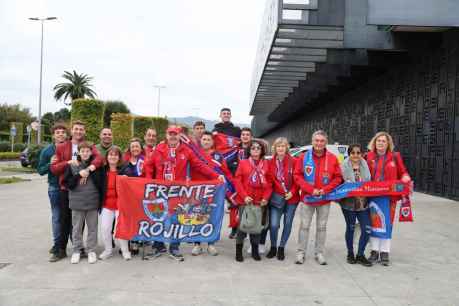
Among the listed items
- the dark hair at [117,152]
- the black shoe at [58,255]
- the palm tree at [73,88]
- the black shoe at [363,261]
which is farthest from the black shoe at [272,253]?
the palm tree at [73,88]

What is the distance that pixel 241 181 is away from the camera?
17.6 ft

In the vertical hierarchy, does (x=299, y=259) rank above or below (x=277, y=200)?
below

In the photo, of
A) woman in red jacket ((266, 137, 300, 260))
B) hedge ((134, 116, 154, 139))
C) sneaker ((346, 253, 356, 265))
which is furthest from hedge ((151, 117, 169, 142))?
sneaker ((346, 253, 356, 265))

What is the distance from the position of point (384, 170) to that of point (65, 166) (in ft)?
13.8

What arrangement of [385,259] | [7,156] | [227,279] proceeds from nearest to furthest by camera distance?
[227,279], [385,259], [7,156]

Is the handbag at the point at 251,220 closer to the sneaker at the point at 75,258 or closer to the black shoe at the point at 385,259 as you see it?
the black shoe at the point at 385,259

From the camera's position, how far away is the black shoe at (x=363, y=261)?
508 centimetres

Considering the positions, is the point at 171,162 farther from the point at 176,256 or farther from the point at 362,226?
the point at 362,226

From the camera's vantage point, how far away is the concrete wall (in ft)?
38.5

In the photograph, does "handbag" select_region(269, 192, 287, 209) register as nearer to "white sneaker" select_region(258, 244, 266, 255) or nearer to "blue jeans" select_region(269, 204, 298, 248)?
"blue jeans" select_region(269, 204, 298, 248)

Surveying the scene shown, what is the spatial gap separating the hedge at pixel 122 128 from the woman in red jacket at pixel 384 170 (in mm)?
23694

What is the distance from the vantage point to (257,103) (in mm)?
35406

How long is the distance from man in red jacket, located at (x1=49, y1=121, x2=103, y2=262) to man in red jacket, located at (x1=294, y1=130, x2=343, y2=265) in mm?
2698

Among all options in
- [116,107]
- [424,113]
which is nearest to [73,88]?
[116,107]
